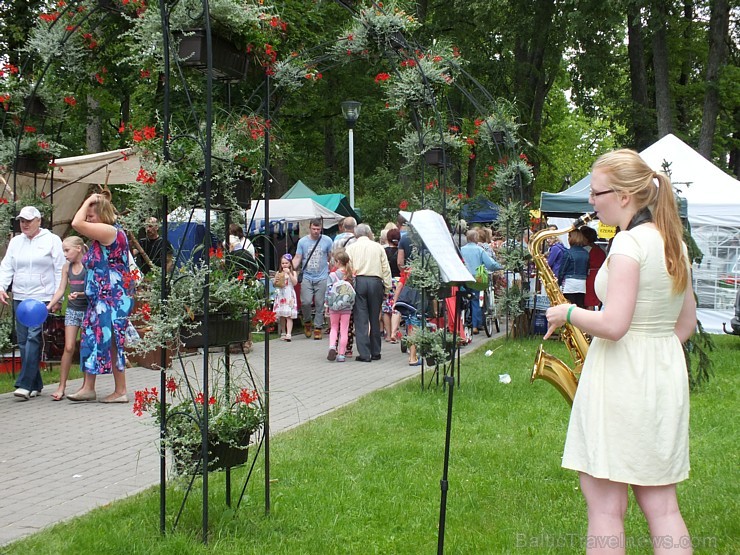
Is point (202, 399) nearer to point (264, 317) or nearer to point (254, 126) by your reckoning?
point (264, 317)

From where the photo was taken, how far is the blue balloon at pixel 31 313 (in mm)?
9086

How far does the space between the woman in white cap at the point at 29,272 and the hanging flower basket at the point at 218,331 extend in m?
5.31

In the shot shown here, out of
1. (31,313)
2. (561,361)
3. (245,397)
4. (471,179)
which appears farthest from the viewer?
(471,179)

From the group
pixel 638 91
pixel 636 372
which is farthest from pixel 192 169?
pixel 638 91

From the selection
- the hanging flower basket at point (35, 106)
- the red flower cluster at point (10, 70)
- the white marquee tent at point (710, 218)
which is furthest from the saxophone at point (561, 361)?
the white marquee tent at point (710, 218)

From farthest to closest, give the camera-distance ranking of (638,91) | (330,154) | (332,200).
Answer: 1. (330,154)
2. (638,91)
3. (332,200)

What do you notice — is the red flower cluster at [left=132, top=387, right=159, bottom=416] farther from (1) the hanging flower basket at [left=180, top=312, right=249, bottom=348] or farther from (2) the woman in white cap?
(2) the woman in white cap

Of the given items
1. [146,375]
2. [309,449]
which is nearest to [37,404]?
[146,375]

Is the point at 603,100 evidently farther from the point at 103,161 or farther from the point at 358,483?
the point at 358,483

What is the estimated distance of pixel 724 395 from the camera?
941 cm

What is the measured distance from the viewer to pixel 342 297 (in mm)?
12859

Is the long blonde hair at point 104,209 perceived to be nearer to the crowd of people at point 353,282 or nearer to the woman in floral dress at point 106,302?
the woman in floral dress at point 106,302

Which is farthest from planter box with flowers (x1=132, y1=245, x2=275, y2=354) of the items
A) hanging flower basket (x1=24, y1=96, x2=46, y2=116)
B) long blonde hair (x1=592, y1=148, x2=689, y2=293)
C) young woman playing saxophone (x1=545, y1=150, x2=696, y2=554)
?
hanging flower basket (x1=24, y1=96, x2=46, y2=116)

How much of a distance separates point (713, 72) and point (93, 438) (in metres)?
18.1
